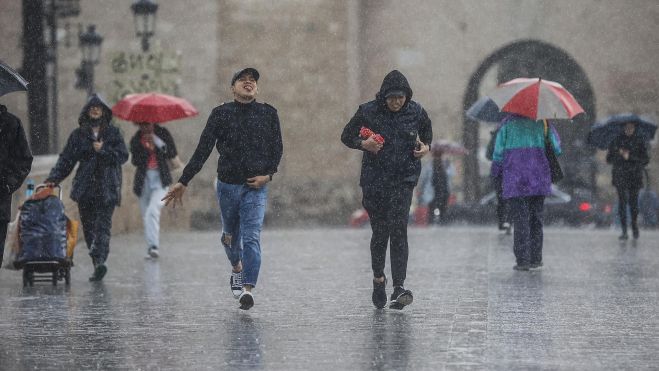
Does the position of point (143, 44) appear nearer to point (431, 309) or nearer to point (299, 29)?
point (299, 29)

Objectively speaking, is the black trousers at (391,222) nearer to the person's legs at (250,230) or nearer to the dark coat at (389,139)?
the dark coat at (389,139)

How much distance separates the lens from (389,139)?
9.88m

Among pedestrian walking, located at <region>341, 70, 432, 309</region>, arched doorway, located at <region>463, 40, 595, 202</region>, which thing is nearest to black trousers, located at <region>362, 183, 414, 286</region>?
pedestrian walking, located at <region>341, 70, 432, 309</region>

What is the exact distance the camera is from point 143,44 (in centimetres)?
1994

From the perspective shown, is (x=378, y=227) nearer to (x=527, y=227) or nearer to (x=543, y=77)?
(x=527, y=227)

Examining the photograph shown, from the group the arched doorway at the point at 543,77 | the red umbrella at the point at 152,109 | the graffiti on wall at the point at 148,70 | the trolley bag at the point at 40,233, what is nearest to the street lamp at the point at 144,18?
the graffiti on wall at the point at 148,70

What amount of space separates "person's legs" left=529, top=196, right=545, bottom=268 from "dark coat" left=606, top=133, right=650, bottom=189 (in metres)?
4.60

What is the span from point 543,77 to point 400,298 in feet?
63.9

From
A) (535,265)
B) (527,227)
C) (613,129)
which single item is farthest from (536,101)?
(613,129)

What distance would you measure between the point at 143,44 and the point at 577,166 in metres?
11.0

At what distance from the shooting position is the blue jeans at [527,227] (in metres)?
13.0

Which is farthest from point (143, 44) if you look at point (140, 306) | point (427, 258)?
point (140, 306)

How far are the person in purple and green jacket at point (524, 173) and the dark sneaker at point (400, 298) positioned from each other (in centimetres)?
325

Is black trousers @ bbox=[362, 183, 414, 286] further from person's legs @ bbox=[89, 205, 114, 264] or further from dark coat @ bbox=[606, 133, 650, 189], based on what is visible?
dark coat @ bbox=[606, 133, 650, 189]
